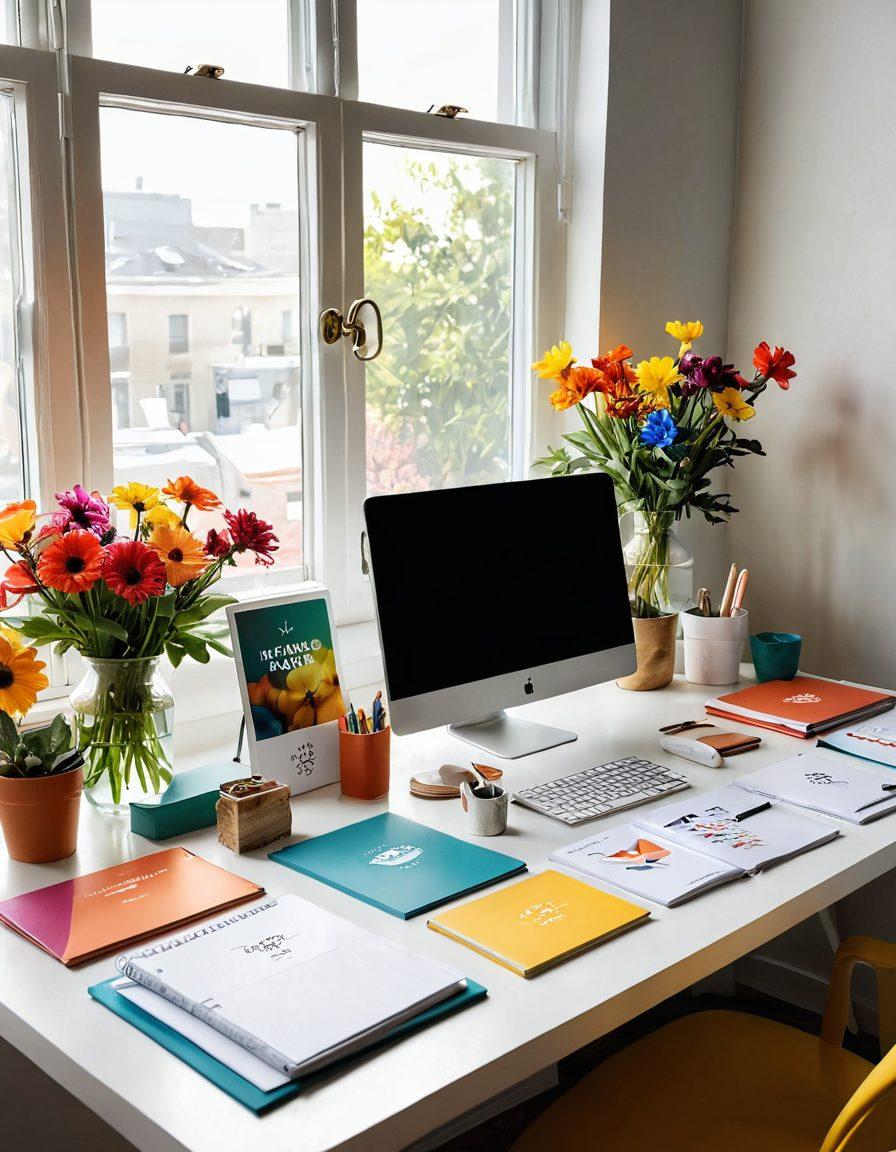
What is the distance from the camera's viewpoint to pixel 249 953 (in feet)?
3.76

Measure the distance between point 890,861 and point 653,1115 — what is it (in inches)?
16.8

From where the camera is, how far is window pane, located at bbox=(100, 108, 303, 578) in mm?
1776

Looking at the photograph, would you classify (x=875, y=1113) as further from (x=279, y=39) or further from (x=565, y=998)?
(x=279, y=39)

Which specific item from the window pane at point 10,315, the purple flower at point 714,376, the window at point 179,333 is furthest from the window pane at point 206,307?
the purple flower at point 714,376

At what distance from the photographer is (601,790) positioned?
1.62 metres

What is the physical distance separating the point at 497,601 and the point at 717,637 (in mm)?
556

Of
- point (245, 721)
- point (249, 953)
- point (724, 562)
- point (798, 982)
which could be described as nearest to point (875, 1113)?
point (249, 953)

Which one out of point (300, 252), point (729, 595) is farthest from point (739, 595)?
point (300, 252)

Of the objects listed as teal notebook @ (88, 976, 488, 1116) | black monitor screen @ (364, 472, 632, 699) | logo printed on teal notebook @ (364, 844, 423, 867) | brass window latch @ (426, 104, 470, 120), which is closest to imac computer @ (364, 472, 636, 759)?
black monitor screen @ (364, 472, 632, 699)

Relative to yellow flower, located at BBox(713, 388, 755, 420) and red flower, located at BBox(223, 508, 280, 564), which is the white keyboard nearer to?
red flower, located at BBox(223, 508, 280, 564)

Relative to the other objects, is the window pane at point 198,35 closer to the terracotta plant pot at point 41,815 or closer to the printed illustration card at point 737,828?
the terracotta plant pot at point 41,815

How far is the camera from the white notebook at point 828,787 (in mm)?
1562

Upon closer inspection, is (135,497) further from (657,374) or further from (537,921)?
(657,374)

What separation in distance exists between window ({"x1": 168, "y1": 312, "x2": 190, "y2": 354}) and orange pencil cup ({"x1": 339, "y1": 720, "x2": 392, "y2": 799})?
680 mm
